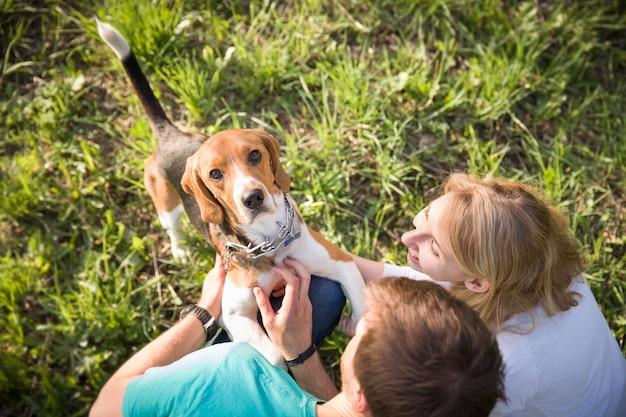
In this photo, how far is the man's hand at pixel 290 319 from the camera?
2695 millimetres

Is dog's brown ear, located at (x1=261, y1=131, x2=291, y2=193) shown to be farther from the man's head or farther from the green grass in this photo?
the man's head

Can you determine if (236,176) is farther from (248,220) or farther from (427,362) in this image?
(427,362)

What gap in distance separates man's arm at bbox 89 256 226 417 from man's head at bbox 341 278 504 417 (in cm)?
124

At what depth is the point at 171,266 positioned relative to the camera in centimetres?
402

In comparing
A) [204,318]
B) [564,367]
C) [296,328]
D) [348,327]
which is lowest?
[348,327]

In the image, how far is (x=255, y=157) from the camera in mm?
2693

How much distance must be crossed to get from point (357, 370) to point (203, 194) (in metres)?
1.45

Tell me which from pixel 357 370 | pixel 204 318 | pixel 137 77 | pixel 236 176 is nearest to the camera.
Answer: pixel 357 370

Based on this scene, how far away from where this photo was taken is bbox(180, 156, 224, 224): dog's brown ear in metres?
2.77

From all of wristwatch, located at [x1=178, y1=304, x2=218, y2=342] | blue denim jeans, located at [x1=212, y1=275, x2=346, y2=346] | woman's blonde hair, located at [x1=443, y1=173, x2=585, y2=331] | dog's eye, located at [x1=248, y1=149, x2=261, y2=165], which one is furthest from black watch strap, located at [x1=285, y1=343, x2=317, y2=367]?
dog's eye, located at [x1=248, y1=149, x2=261, y2=165]

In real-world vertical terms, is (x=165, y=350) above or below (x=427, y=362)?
below

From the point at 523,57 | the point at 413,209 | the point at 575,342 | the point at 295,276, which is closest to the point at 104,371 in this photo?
the point at 295,276

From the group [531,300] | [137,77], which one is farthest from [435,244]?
[137,77]

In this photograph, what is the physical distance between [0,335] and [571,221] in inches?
173
